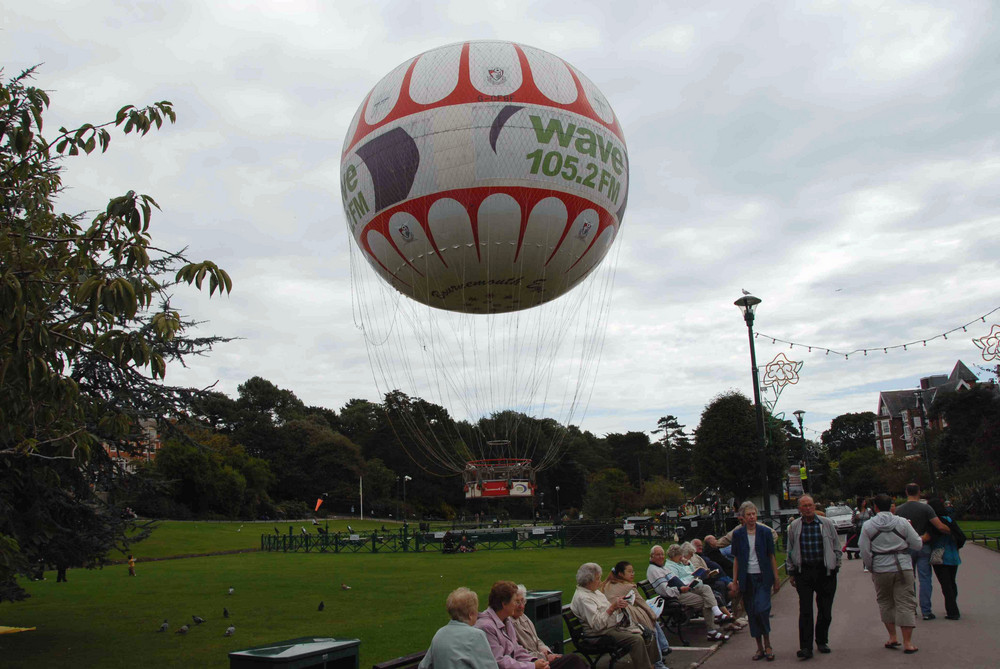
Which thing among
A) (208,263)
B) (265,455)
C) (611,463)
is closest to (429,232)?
(208,263)

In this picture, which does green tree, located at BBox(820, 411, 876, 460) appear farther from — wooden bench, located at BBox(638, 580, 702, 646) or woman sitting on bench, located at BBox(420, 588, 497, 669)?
woman sitting on bench, located at BBox(420, 588, 497, 669)

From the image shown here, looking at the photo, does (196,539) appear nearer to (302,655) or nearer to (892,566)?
(892,566)

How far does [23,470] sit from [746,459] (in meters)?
41.5

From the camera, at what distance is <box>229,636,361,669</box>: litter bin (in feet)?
16.6

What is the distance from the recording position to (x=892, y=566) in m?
8.53

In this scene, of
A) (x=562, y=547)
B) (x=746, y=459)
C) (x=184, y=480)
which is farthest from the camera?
(x=184, y=480)

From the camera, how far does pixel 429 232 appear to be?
16.5 metres

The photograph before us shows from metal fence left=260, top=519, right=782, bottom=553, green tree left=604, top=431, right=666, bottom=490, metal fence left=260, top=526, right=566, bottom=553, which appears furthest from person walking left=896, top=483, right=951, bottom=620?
green tree left=604, top=431, right=666, bottom=490

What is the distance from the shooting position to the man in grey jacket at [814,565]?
27.3 feet

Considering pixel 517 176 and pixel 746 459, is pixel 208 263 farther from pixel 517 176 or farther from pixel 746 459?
pixel 746 459

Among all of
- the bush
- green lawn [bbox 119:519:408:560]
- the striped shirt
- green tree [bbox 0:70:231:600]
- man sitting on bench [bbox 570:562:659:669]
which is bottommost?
green lawn [bbox 119:519:408:560]

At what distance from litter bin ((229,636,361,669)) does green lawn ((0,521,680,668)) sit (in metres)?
3.56

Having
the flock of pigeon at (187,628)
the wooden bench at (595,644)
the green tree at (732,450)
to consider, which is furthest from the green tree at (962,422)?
the flock of pigeon at (187,628)

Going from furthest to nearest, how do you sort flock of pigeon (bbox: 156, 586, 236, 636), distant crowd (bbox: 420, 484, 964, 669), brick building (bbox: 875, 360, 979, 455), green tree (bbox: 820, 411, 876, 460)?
green tree (bbox: 820, 411, 876, 460) < brick building (bbox: 875, 360, 979, 455) < flock of pigeon (bbox: 156, 586, 236, 636) < distant crowd (bbox: 420, 484, 964, 669)
